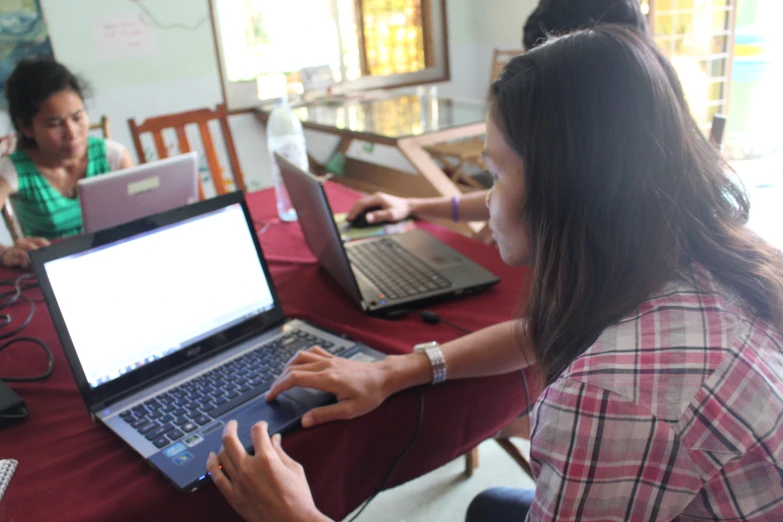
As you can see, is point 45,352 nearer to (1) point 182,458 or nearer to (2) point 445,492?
(1) point 182,458

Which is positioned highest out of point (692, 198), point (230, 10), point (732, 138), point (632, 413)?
point (230, 10)

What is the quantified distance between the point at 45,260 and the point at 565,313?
635 millimetres

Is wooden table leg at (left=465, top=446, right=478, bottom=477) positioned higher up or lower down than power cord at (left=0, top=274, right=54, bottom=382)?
lower down

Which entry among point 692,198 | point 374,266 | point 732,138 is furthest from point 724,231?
point 732,138

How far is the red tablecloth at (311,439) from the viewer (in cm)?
68

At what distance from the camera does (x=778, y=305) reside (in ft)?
1.98

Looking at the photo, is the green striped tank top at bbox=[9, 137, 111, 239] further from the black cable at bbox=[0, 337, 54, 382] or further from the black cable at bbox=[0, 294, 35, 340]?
the black cable at bbox=[0, 337, 54, 382]

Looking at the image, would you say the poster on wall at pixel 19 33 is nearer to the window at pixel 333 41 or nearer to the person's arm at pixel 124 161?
the window at pixel 333 41

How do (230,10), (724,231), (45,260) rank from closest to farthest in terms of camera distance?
(724,231) → (45,260) → (230,10)

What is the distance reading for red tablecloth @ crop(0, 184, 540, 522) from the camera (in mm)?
677

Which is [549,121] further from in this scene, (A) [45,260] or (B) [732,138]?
(B) [732,138]

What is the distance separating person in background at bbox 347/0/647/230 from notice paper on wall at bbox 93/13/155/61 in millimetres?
2274

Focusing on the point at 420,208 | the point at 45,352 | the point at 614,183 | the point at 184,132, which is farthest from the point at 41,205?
the point at 614,183

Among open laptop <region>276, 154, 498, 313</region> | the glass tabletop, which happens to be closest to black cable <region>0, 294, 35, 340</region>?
open laptop <region>276, 154, 498, 313</region>
